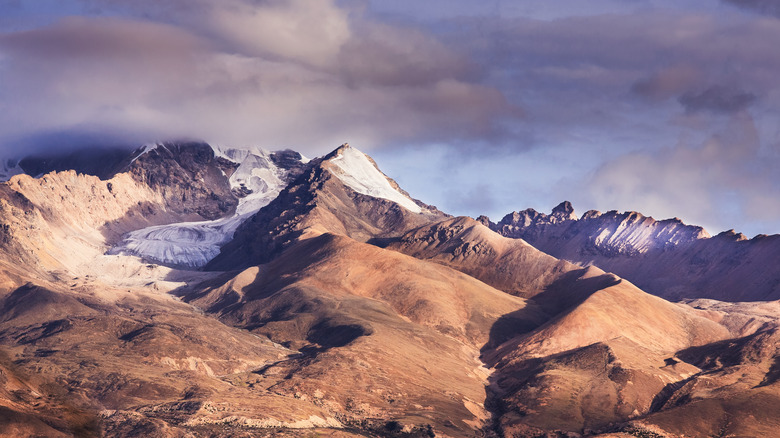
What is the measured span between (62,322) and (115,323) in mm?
12723

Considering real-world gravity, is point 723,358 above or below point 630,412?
above

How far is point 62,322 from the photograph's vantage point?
619ft

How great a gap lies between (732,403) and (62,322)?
138 meters

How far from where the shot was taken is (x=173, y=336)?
182 meters

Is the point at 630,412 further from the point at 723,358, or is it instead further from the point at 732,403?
the point at 723,358

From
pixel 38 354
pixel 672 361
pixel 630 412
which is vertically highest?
pixel 672 361

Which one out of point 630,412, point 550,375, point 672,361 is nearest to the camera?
point 630,412

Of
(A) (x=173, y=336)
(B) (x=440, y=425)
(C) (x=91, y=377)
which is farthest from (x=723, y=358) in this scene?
(C) (x=91, y=377)

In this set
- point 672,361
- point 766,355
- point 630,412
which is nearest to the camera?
point 630,412

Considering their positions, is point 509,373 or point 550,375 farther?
point 509,373

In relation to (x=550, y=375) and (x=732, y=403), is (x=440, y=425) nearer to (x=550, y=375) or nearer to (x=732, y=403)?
(x=550, y=375)

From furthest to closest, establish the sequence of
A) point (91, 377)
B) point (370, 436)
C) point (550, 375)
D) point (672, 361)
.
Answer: point (672, 361) < point (550, 375) < point (91, 377) < point (370, 436)

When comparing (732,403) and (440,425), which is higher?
(732,403)

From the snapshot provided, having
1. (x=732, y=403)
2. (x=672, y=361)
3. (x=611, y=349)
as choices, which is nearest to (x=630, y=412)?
(x=732, y=403)
